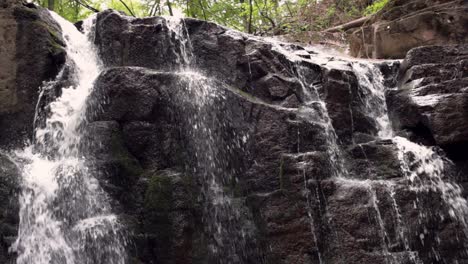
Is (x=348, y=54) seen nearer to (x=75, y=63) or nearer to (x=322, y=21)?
(x=322, y=21)

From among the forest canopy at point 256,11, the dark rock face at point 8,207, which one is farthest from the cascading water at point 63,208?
the forest canopy at point 256,11

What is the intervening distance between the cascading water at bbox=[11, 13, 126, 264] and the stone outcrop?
26.1 feet

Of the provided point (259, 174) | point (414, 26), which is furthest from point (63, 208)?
point (414, 26)

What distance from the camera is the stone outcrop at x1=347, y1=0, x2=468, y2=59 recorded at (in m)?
10.4

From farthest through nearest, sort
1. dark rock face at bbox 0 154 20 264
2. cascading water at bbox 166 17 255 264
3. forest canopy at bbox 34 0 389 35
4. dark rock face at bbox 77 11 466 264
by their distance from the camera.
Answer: forest canopy at bbox 34 0 389 35, cascading water at bbox 166 17 255 264, dark rock face at bbox 77 11 466 264, dark rock face at bbox 0 154 20 264

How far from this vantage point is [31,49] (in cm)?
768

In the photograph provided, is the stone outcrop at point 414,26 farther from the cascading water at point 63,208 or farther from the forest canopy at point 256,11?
the cascading water at point 63,208

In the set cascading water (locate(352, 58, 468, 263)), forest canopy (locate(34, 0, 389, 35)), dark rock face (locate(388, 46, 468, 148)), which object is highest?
forest canopy (locate(34, 0, 389, 35))

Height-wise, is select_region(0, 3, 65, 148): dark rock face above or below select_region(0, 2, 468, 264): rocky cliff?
above

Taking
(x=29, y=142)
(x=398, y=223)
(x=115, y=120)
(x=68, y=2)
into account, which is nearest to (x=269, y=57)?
(x=115, y=120)

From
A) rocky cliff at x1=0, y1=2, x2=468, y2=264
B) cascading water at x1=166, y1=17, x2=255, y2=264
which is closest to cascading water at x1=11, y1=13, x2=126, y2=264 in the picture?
rocky cliff at x1=0, y1=2, x2=468, y2=264

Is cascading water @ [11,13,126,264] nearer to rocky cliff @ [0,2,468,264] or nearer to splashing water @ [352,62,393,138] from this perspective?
rocky cliff @ [0,2,468,264]

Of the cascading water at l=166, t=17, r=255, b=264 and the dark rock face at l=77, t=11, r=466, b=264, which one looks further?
the cascading water at l=166, t=17, r=255, b=264

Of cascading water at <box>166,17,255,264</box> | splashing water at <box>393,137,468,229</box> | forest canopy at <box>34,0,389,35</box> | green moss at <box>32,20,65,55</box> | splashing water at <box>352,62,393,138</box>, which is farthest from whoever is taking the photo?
forest canopy at <box>34,0,389,35</box>
